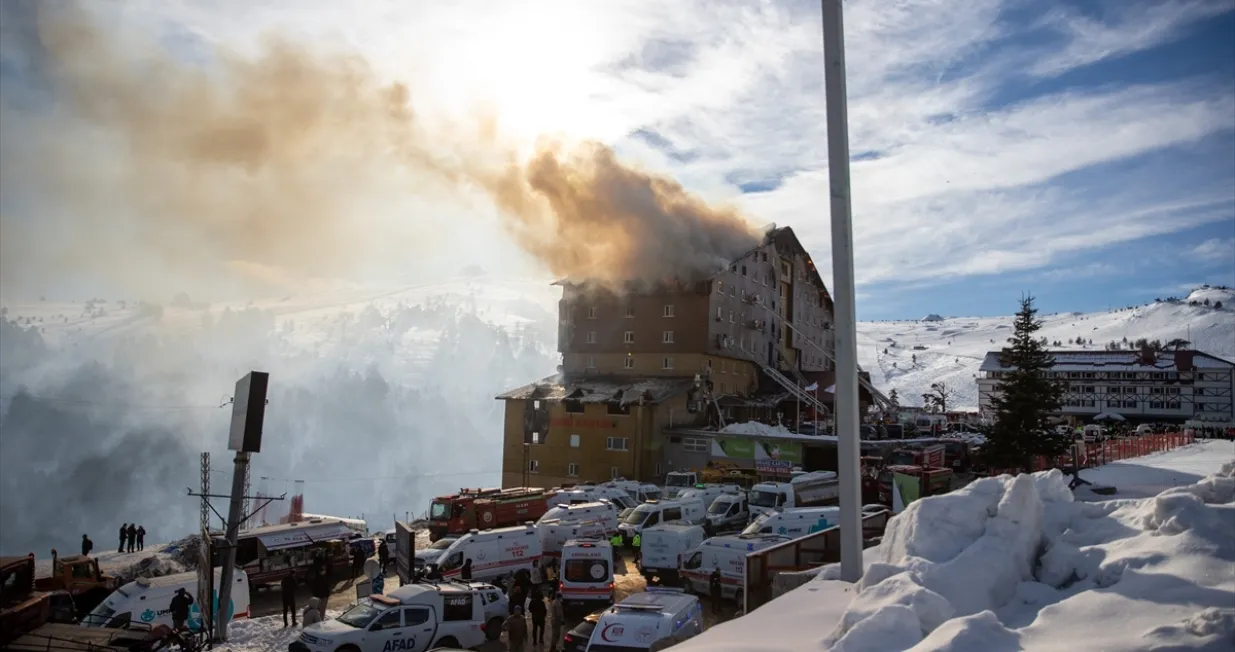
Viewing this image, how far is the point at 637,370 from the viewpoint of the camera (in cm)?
5162

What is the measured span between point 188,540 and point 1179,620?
3427 centimetres

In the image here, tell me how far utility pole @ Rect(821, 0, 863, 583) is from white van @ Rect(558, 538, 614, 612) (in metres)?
9.33

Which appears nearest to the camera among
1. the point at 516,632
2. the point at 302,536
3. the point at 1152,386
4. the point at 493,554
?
the point at 516,632

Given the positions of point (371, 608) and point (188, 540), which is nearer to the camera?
point (371, 608)

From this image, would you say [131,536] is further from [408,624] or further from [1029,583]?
[1029,583]

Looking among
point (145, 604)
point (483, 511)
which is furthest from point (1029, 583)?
point (483, 511)

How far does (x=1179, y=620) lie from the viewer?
6.08m

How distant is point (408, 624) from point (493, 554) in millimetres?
6611

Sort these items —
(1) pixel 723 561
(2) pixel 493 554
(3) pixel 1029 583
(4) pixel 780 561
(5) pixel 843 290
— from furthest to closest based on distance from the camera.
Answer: (2) pixel 493 554, (1) pixel 723 561, (4) pixel 780 561, (5) pixel 843 290, (3) pixel 1029 583

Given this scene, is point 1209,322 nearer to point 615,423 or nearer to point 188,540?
point 615,423

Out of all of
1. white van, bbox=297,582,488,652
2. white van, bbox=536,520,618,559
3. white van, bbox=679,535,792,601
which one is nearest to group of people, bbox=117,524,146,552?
white van, bbox=536,520,618,559

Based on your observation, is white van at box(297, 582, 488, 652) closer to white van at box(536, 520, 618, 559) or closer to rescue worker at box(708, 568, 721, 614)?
rescue worker at box(708, 568, 721, 614)

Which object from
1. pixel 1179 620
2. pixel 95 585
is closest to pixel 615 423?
pixel 95 585

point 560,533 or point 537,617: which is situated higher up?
point 560,533
